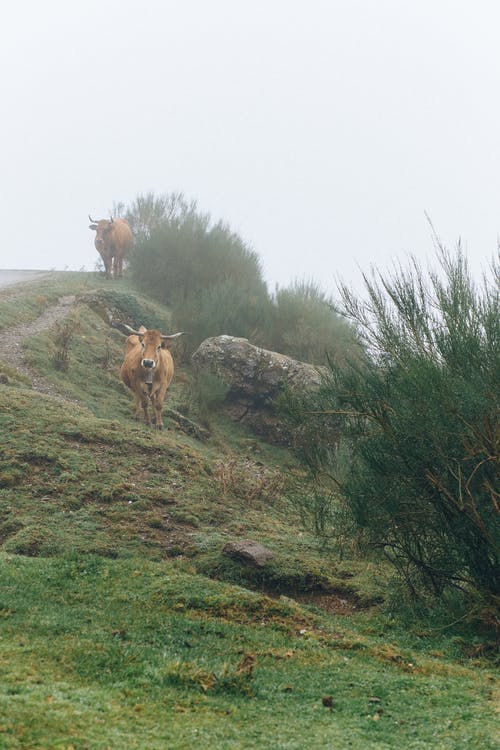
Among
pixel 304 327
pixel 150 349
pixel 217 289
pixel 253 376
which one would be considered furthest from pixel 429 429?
pixel 217 289

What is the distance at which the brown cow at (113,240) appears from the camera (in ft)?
110

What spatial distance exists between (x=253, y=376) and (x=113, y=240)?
12.8 m

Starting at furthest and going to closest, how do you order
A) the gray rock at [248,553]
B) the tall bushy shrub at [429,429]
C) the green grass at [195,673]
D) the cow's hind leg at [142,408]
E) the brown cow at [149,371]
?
the cow's hind leg at [142,408]
the brown cow at [149,371]
the gray rock at [248,553]
the tall bushy shrub at [429,429]
the green grass at [195,673]

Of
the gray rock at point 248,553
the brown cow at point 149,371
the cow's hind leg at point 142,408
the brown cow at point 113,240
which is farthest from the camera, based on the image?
the brown cow at point 113,240

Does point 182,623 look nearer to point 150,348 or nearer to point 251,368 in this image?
point 150,348

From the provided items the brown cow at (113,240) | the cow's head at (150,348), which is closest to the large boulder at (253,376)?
the cow's head at (150,348)

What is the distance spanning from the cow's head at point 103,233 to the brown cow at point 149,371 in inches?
573

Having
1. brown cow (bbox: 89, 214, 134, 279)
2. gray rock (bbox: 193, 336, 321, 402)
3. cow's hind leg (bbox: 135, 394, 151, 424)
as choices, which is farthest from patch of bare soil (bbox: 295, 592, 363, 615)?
brown cow (bbox: 89, 214, 134, 279)

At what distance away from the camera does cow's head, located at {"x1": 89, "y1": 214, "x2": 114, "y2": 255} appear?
110 ft

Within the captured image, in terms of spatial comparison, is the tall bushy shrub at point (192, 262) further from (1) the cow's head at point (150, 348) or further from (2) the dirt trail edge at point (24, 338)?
(1) the cow's head at point (150, 348)

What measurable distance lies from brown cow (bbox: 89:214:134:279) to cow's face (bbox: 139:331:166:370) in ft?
51.3

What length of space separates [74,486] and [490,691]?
23.9ft

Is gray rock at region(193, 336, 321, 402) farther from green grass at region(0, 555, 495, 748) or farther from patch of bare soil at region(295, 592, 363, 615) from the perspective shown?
green grass at region(0, 555, 495, 748)

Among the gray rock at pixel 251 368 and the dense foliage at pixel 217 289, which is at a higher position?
the dense foliage at pixel 217 289
